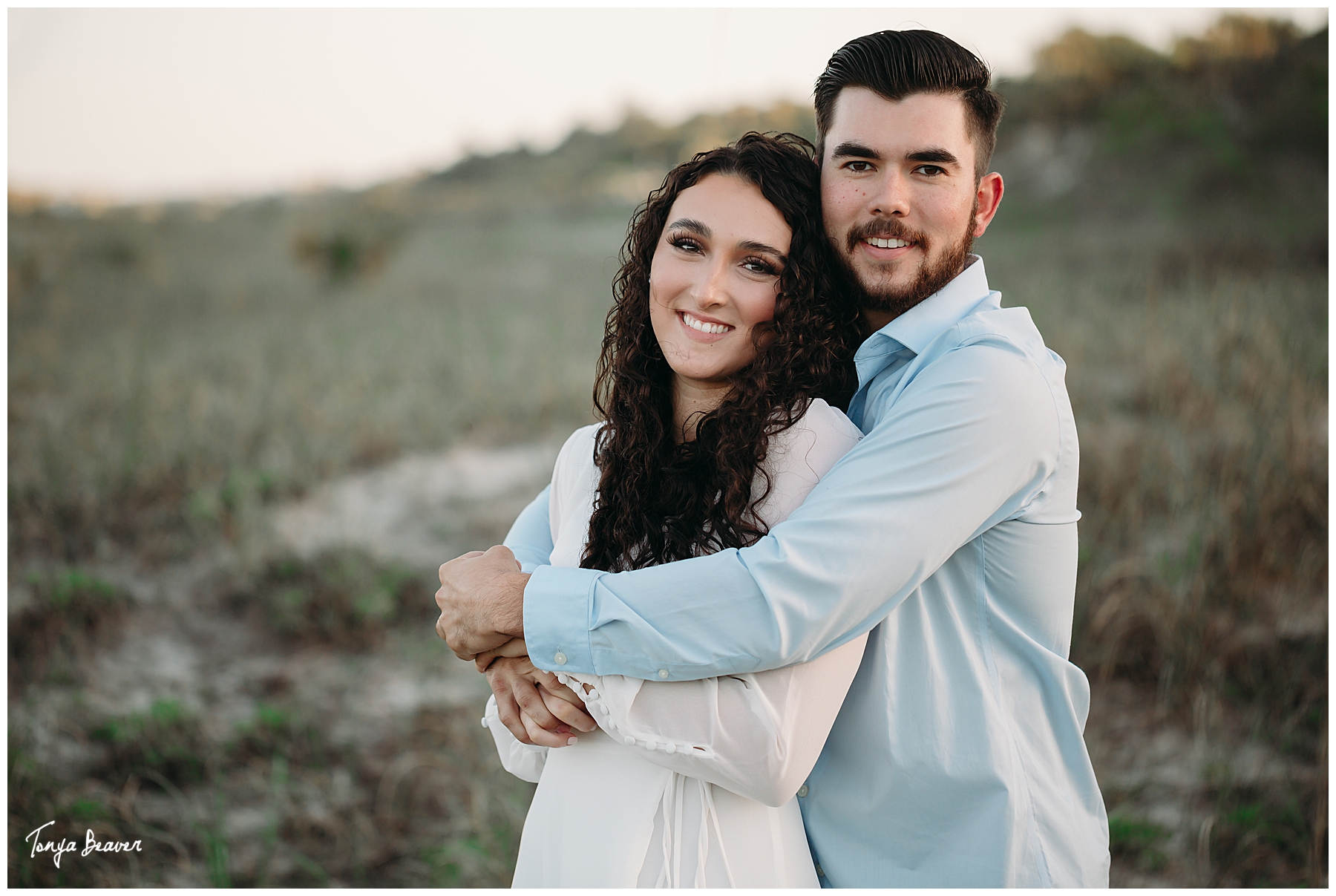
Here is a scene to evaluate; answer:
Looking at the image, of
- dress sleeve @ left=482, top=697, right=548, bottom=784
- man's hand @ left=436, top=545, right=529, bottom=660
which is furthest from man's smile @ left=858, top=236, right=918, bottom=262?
dress sleeve @ left=482, top=697, right=548, bottom=784

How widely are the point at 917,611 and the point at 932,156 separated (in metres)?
1.04

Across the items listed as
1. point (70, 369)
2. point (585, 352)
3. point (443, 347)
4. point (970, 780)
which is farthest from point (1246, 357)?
point (70, 369)

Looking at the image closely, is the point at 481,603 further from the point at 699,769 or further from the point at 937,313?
the point at 937,313

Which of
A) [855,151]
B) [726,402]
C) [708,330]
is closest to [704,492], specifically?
[726,402]

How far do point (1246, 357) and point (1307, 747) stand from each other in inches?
143

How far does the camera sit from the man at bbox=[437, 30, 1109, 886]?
134cm

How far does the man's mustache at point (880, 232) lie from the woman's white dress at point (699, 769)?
0.41 meters

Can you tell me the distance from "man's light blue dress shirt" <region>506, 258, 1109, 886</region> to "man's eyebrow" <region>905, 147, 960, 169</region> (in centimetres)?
41

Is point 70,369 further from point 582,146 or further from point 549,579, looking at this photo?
point 582,146

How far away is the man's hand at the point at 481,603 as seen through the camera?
153 cm

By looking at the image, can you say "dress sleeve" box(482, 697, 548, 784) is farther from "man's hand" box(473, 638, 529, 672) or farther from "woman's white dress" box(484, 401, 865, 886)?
"man's hand" box(473, 638, 529, 672)

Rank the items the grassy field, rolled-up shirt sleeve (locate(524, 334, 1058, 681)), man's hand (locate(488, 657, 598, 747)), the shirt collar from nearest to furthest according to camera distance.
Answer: rolled-up shirt sleeve (locate(524, 334, 1058, 681)) < man's hand (locate(488, 657, 598, 747)) < the shirt collar < the grassy field

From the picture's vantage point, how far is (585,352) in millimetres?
8594

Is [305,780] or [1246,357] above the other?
[1246,357]
